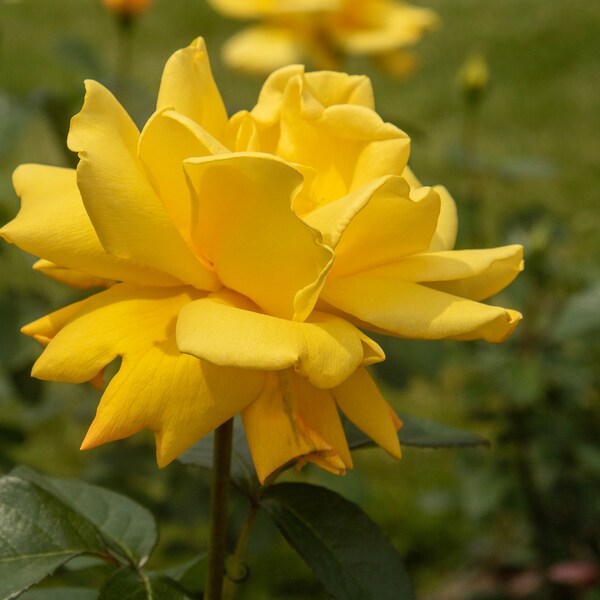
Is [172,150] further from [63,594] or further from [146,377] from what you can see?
[63,594]

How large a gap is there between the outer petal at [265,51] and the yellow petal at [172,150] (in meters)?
1.36

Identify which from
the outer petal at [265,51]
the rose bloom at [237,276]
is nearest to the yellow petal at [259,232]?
the rose bloom at [237,276]

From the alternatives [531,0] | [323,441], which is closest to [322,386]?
[323,441]

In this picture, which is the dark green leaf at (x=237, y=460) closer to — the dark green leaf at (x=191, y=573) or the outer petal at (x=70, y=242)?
the dark green leaf at (x=191, y=573)

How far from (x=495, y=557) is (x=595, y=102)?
2.77m

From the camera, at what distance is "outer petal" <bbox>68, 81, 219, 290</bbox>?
0.61m

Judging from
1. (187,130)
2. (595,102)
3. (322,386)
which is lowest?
(595,102)

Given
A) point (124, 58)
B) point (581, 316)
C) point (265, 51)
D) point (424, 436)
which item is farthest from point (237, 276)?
point (265, 51)

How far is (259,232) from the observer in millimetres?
631

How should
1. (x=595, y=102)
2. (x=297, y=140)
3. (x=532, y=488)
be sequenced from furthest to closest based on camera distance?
(x=595, y=102)
(x=532, y=488)
(x=297, y=140)

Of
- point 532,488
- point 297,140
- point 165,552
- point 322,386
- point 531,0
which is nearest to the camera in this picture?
point 322,386

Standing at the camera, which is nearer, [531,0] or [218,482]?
[218,482]

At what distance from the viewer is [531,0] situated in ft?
17.4

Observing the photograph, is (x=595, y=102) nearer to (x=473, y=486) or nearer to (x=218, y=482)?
(x=473, y=486)
